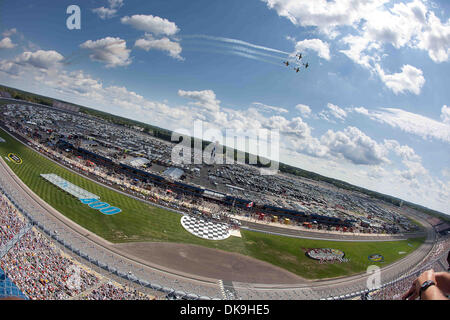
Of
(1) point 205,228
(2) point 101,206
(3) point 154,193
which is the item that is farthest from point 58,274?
(3) point 154,193

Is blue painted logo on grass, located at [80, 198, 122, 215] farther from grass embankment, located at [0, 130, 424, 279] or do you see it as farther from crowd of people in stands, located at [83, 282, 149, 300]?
crowd of people in stands, located at [83, 282, 149, 300]

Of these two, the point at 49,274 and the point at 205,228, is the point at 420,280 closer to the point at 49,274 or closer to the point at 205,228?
the point at 49,274

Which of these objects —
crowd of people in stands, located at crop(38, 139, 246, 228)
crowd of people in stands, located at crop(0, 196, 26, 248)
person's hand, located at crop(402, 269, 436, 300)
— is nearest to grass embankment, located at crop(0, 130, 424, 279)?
crowd of people in stands, located at crop(38, 139, 246, 228)

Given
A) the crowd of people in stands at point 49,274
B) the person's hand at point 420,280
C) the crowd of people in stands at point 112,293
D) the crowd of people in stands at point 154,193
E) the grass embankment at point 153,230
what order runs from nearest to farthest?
1. the person's hand at point 420,280
2. the crowd of people in stands at point 49,274
3. the crowd of people in stands at point 112,293
4. the grass embankment at point 153,230
5. the crowd of people in stands at point 154,193

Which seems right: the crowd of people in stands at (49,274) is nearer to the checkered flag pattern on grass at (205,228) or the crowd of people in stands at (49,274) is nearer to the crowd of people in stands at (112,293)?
the crowd of people in stands at (112,293)

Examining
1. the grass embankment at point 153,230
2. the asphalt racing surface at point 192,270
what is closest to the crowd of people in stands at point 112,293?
the asphalt racing surface at point 192,270

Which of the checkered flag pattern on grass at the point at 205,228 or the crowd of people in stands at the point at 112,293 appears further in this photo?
the checkered flag pattern on grass at the point at 205,228
